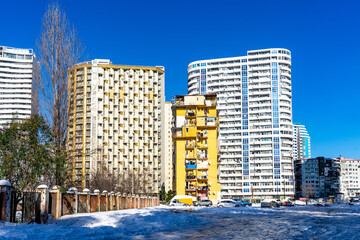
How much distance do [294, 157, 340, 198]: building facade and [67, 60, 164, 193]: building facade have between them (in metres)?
79.1

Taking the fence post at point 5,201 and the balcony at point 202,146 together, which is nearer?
the fence post at point 5,201

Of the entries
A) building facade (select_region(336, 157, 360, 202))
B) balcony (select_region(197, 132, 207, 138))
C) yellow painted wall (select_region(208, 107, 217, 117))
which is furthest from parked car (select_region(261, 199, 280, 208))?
building facade (select_region(336, 157, 360, 202))

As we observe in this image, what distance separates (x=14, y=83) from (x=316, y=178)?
119849mm

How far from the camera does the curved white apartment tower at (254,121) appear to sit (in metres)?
123

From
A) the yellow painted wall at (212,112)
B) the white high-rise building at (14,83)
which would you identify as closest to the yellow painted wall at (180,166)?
the yellow painted wall at (212,112)

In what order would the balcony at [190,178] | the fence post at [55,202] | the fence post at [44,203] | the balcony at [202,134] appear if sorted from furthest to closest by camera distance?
1. the balcony at [202,134]
2. the balcony at [190,178]
3. the fence post at [55,202]
4. the fence post at [44,203]

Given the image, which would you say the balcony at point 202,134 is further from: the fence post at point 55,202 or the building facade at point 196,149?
the fence post at point 55,202

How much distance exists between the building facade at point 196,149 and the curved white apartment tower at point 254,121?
36702 millimetres

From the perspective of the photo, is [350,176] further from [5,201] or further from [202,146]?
[5,201]

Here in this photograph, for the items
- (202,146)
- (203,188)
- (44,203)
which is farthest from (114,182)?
(44,203)

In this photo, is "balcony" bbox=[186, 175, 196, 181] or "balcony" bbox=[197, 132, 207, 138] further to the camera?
"balcony" bbox=[197, 132, 207, 138]

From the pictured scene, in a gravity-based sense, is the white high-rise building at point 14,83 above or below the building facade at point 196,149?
above

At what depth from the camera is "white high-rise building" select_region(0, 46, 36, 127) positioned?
137462mm

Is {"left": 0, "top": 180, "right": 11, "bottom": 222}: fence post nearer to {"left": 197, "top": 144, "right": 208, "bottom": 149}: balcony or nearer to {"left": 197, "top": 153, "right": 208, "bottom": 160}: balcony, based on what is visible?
{"left": 197, "top": 153, "right": 208, "bottom": 160}: balcony
